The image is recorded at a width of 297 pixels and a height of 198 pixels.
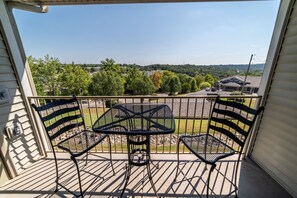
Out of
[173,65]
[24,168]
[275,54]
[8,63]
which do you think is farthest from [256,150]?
[173,65]

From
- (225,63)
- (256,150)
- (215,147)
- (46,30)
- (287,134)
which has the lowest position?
(256,150)

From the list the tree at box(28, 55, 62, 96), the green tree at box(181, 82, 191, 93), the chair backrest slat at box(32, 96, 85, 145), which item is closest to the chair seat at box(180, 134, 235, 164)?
the chair backrest slat at box(32, 96, 85, 145)

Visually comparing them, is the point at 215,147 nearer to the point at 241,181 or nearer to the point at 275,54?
the point at 241,181

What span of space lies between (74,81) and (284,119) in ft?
63.3

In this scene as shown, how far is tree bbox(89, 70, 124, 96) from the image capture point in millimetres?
16734

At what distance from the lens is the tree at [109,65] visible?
21.6m

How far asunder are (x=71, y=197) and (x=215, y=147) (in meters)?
1.76

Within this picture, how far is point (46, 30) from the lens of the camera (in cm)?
1266

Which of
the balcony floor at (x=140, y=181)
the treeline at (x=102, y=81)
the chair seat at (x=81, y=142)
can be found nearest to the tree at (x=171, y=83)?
the treeline at (x=102, y=81)

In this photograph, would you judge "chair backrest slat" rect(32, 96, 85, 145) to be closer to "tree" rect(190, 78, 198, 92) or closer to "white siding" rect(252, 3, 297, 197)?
"white siding" rect(252, 3, 297, 197)

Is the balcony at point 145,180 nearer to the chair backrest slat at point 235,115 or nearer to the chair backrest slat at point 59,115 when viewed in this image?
the chair backrest slat at point 59,115

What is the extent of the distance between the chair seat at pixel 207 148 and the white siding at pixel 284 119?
766 mm

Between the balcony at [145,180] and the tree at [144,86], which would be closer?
the balcony at [145,180]

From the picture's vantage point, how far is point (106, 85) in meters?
16.8
